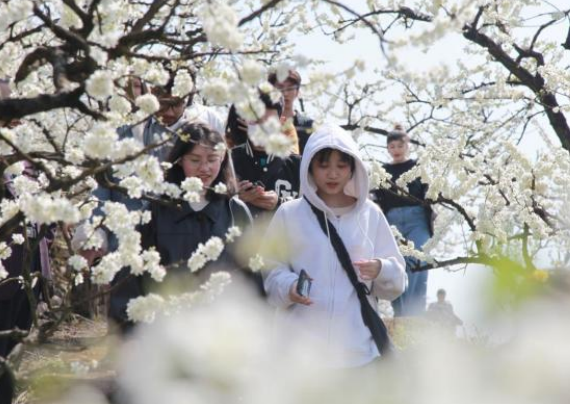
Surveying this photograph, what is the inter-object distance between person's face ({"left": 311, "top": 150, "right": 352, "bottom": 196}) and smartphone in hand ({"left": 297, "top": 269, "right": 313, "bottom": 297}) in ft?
1.84

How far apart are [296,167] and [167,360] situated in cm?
439

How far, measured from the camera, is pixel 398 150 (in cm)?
872

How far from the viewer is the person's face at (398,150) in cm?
869

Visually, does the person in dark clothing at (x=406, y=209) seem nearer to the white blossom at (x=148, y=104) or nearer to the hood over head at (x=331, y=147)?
the hood over head at (x=331, y=147)

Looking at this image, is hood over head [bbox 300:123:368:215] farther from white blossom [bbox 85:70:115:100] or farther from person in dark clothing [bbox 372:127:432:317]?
person in dark clothing [bbox 372:127:432:317]

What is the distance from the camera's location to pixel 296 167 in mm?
5184

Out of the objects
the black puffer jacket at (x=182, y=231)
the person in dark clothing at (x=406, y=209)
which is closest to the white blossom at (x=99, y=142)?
the black puffer jacket at (x=182, y=231)

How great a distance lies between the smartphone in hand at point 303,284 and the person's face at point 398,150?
511 cm

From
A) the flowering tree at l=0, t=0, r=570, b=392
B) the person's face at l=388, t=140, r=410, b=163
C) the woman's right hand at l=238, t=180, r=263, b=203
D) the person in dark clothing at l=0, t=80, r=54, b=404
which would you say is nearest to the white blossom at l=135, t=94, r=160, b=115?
the flowering tree at l=0, t=0, r=570, b=392

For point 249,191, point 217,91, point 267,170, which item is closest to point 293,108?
point 267,170

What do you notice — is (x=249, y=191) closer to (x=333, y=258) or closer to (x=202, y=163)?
(x=202, y=163)

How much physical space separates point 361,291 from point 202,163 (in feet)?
2.95

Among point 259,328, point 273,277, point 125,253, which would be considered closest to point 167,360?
point 259,328

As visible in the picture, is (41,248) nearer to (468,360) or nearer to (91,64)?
(91,64)
